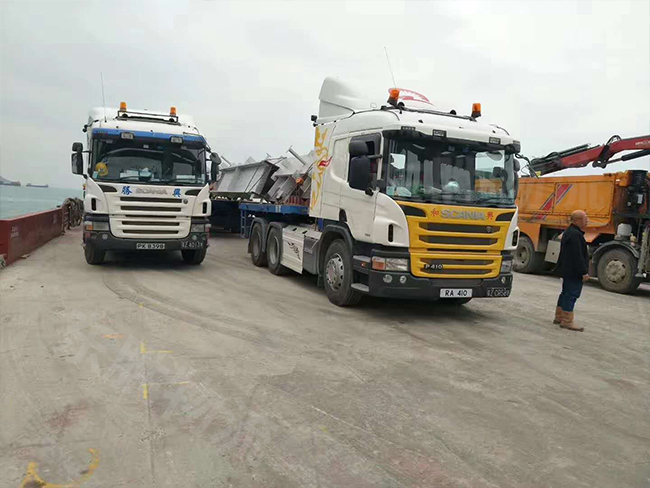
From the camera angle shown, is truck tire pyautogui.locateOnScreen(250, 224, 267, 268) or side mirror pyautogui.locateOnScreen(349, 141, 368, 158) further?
truck tire pyautogui.locateOnScreen(250, 224, 267, 268)

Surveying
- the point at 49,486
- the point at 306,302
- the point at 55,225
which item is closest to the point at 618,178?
the point at 306,302

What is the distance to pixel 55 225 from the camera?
15891mm

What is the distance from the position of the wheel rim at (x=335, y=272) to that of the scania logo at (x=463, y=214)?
1856 mm

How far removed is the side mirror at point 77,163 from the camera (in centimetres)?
1043

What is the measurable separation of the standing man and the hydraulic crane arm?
7462 mm

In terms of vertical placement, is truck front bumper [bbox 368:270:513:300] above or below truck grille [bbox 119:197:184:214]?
below

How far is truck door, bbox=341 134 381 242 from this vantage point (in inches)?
287

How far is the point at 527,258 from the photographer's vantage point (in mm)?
14812

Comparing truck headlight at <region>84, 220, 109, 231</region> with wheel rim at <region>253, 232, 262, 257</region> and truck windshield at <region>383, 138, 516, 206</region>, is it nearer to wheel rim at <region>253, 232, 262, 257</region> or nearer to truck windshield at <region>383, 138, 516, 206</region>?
wheel rim at <region>253, 232, 262, 257</region>

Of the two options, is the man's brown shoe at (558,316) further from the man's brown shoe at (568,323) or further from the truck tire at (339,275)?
the truck tire at (339,275)

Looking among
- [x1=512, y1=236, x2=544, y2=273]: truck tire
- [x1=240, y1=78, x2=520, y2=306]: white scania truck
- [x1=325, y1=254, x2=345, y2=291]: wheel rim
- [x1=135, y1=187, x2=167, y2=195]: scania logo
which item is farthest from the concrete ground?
[x1=512, y1=236, x2=544, y2=273]: truck tire

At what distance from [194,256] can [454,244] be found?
256 inches

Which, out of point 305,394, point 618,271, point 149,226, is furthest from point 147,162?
point 618,271

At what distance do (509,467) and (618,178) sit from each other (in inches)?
429
